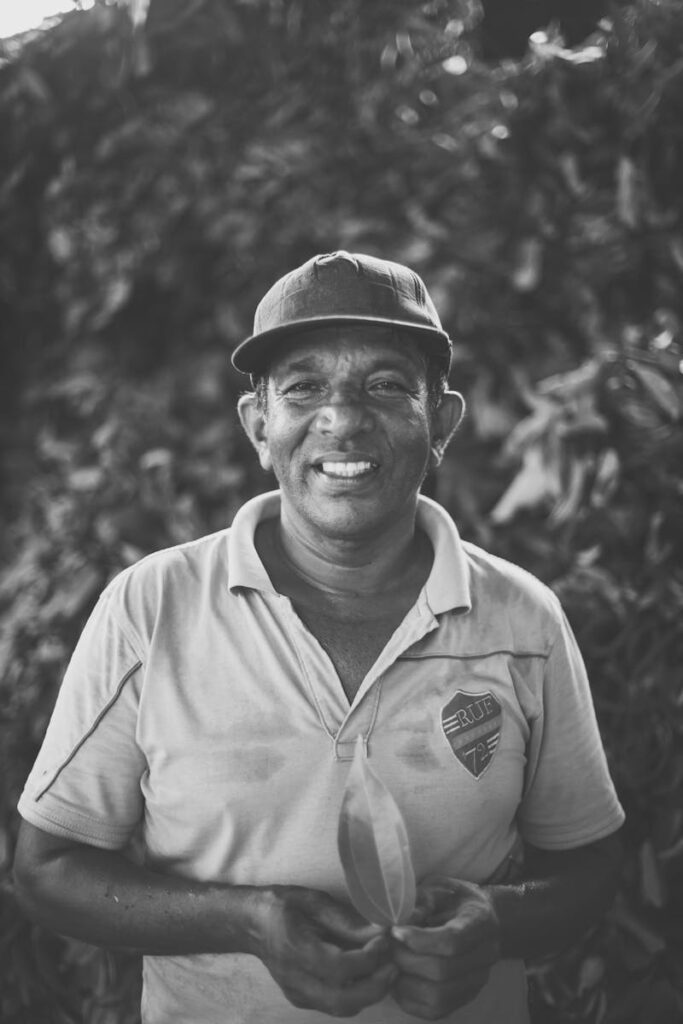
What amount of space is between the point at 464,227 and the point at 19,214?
1474 mm

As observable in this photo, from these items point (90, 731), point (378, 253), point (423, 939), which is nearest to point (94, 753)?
point (90, 731)

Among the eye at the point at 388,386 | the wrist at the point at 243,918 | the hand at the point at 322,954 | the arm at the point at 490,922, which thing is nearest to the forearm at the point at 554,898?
the arm at the point at 490,922

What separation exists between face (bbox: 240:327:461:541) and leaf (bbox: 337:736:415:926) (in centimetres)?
36

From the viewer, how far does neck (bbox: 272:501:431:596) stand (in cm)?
153

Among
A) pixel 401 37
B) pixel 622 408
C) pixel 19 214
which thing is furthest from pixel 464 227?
pixel 19 214

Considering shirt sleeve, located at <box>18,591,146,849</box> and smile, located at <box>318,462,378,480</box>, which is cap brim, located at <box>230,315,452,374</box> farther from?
shirt sleeve, located at <box>18,591,146,849</box>

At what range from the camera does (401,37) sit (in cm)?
290

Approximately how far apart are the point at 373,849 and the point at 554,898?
0.40 meters

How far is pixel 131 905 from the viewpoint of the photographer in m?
1.40

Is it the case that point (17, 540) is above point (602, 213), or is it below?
below

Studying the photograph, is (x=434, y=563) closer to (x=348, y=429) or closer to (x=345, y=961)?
(x=348, y=429)

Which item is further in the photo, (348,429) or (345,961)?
(348,429)

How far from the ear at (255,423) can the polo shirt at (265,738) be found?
0.14 meters

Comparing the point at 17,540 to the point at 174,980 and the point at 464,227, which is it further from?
the point at 174,980
